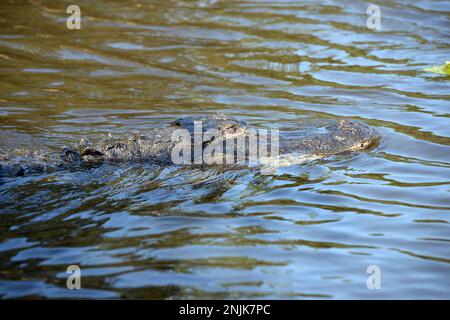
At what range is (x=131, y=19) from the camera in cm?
1112

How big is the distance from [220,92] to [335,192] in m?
3.18

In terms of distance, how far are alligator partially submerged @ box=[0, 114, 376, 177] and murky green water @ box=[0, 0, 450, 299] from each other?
0.50ft

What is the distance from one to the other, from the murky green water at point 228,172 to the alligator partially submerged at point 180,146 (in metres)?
0.15

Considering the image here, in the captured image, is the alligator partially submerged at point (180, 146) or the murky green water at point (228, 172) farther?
the alligator partially submerged at point (180, 146)

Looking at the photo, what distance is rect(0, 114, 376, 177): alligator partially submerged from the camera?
6.23 metres

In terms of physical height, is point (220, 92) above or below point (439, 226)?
above

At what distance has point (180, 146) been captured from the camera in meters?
6.37

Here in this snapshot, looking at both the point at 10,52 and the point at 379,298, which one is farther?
the point at 10,52

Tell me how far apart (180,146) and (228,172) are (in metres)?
0.54

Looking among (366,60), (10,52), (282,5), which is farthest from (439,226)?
(282,5)

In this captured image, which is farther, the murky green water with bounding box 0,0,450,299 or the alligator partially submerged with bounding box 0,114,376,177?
the alligator partially submerged with bounding box 0,114,376,177

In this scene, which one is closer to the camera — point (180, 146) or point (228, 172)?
point (228, 172)

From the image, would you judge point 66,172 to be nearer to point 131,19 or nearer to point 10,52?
point 10,52

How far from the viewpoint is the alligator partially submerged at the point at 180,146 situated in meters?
6.23
